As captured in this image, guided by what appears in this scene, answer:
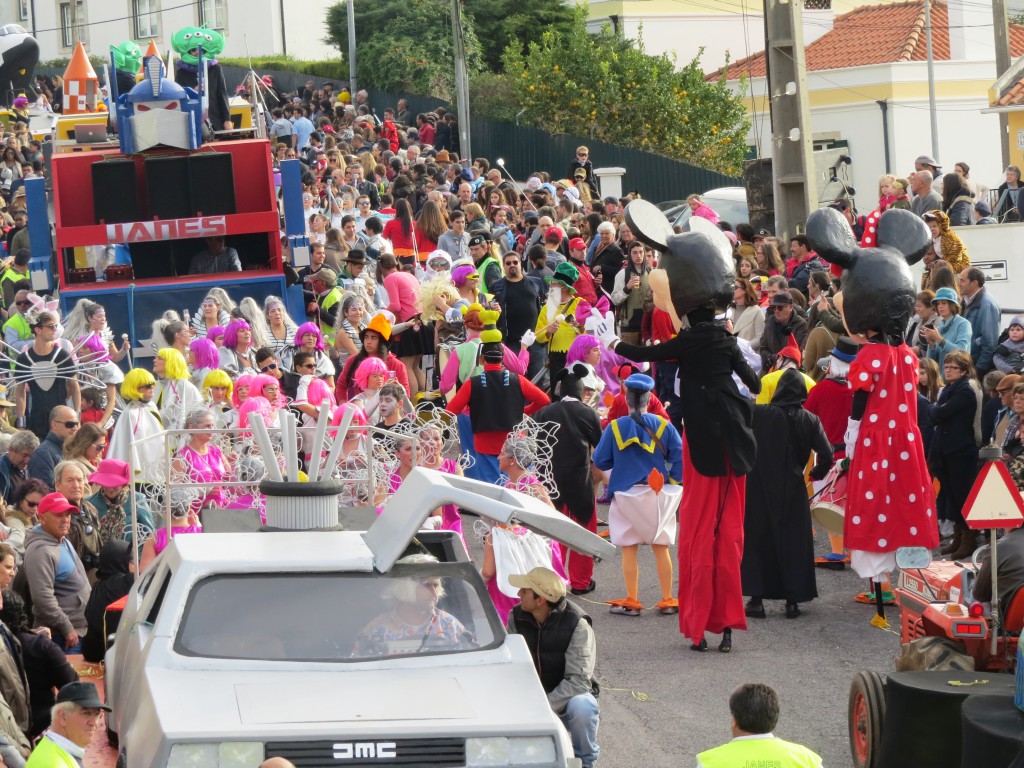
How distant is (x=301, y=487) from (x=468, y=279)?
9.52 meters

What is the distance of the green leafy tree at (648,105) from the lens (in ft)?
124

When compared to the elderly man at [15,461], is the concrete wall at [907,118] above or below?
above

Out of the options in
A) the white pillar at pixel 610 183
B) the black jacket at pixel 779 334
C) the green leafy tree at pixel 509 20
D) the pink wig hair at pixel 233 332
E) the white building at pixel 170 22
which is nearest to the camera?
the pink wig hair at pixel 233 332

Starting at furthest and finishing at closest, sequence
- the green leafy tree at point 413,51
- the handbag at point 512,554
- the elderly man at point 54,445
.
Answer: the green leafy tree at point 413,51
the elderly man at point 54,445
the handbag at point 512,554

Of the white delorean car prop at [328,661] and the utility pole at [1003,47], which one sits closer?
the white delorean car prop at [328,661]

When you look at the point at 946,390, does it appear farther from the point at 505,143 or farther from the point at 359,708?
the point at 505,143

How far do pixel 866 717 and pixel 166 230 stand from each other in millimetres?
12317

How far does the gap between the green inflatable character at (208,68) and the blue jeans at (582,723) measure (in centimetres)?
1319

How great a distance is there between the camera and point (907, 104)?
46.4 m

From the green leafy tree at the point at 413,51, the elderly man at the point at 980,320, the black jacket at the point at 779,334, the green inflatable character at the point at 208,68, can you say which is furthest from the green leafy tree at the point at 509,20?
the elderly man at the point at 980,320

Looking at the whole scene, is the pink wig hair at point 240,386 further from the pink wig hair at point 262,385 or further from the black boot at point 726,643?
the black boot at point 726,643

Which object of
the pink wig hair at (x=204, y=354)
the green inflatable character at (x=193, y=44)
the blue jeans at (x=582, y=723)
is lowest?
the blue jeans at (x=582, y=723)

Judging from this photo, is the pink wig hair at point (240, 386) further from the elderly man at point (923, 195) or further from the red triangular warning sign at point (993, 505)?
the elderly man at point (923, 195)

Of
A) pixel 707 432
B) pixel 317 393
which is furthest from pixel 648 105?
pixel 707 432
